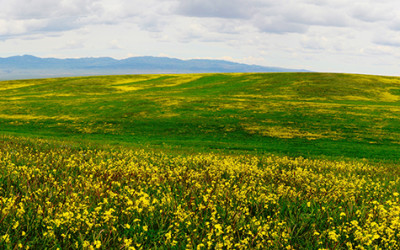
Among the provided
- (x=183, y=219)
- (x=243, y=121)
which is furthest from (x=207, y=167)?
(x=243, y=121)

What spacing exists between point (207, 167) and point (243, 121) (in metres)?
30.1

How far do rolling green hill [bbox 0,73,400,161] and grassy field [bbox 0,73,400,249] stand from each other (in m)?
0.25

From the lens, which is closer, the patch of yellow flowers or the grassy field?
the patch of yellow flowers

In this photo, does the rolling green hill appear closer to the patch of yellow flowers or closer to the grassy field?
the grassy field

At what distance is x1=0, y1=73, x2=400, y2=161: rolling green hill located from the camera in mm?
30062

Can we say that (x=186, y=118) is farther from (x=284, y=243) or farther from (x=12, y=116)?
(x=284, y=243)

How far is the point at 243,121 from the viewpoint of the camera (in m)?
40.9

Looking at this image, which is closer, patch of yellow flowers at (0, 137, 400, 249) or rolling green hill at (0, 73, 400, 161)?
patch of yellow flowers at (0, 137, 400, 249)

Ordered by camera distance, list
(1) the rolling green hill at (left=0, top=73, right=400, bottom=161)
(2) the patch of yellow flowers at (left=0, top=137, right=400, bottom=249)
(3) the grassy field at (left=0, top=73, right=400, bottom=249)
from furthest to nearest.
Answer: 1. (1) the rolling green hill at (left=0, top=73, right=400, bottom=161)
2. (3) the grassy field at (left=0, top=73, right=400, bottom=249)
3. (2) the patch of yellow flowers at (left=0, top=137, right=400, bottom=249)

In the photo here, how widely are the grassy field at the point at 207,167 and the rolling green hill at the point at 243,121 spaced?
0.81 feet

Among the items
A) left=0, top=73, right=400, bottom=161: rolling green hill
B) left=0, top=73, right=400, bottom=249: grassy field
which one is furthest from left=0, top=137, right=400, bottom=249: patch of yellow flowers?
left=0, top=73, right=400, bottom=161: rolling green hill

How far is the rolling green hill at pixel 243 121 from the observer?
30062mm

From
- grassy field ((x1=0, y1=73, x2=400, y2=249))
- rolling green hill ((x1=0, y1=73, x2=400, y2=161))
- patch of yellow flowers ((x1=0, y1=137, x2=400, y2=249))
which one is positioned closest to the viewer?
patch of yellow flowers ((x1=0, y1=137, x2=400, y2=249))

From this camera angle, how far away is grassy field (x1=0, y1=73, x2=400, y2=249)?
208 inches
